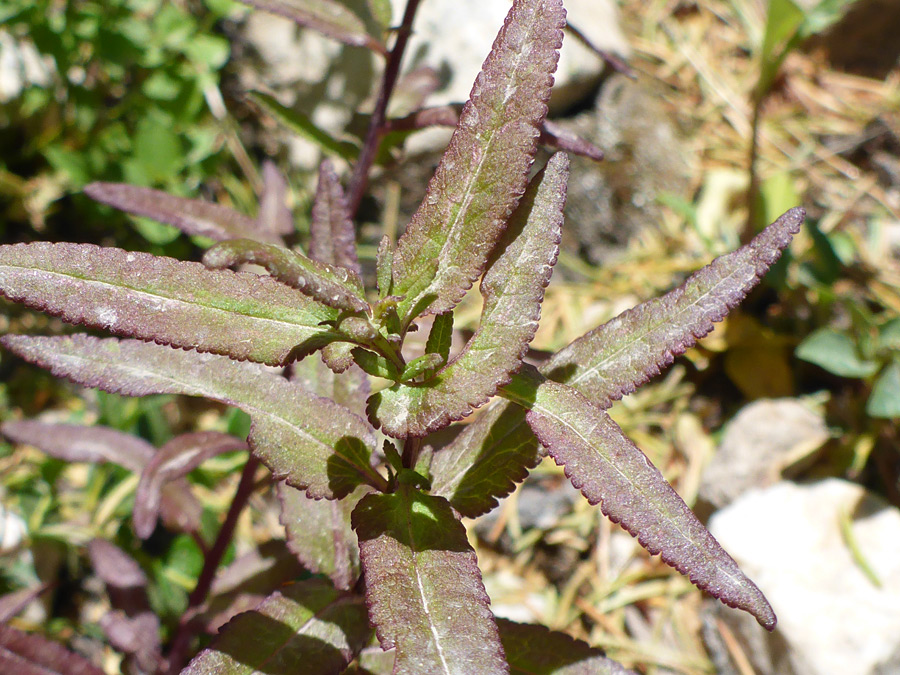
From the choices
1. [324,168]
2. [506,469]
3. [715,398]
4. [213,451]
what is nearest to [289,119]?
[324,168]

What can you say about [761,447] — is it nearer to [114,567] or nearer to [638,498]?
Result: [638,498]

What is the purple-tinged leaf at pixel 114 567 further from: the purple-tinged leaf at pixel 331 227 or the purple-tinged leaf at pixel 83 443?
the purple-tinged leaf at pixel 331 227

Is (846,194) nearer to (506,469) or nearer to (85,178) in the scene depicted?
(506,469)

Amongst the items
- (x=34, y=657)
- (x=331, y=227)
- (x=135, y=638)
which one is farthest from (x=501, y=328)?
(x=135, y=638)

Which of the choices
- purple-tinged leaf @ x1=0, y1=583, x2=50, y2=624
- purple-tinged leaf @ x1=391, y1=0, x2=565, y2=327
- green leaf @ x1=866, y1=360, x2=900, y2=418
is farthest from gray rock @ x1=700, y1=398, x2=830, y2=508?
purple-tinged leaf @ x1=0, y1=583, x2=50, y2=624

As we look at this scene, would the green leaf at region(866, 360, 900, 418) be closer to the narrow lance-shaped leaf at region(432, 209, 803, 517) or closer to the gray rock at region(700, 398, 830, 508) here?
the gray rock at region(700, 398, 830, 508)

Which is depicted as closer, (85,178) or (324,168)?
(324,168)
